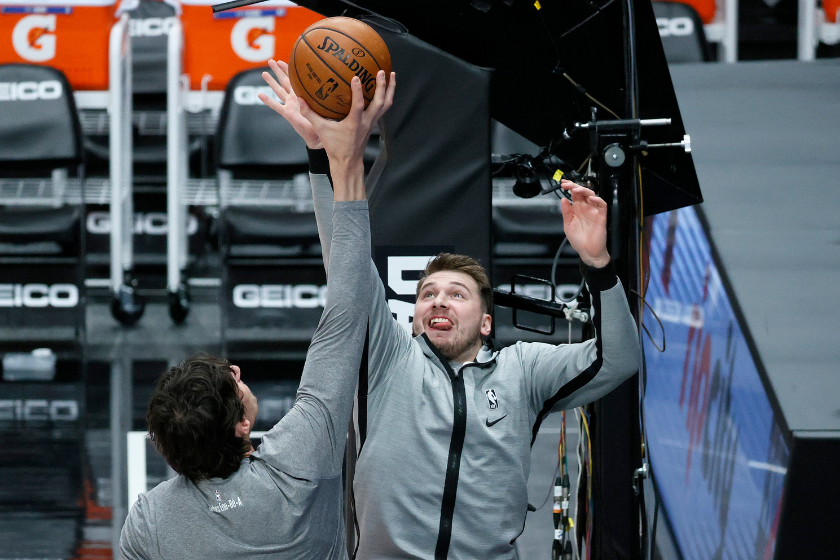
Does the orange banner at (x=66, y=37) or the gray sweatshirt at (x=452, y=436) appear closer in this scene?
the gray sweatshirt at (x=452, y=436)

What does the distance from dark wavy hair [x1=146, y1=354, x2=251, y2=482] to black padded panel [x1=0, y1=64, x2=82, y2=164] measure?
471 centimetres

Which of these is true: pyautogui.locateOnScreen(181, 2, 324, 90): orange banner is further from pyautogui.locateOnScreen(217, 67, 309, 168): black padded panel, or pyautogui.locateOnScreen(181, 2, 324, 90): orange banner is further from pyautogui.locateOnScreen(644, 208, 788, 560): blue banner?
pyautogui.locateOnScreen(644, 208, 788, 560): blue banner

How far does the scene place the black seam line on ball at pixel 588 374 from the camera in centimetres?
227

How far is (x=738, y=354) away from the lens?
288 cm

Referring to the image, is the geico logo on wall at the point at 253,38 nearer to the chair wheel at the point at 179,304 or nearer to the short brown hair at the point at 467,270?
the chair wheel at the point at 179,304

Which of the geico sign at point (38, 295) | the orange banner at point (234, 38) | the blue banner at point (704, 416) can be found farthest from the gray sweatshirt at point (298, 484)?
the orange banner at point (234, 38)

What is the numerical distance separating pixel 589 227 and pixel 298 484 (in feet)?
2.81

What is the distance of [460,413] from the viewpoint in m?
2.25

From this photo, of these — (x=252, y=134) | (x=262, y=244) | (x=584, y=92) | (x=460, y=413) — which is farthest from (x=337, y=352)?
(x=252, y=134)

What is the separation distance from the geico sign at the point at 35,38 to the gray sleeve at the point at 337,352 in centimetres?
522

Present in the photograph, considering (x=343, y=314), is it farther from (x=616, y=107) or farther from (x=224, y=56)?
(x=224, y=56)

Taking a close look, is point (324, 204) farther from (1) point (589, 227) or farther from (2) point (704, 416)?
(2) point (704, 416)

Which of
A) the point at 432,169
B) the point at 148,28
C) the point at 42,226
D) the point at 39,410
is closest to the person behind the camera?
the point at 432,169

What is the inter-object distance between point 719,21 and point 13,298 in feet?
15.7
